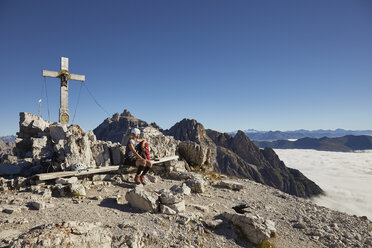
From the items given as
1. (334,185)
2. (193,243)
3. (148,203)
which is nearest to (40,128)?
(148,203)

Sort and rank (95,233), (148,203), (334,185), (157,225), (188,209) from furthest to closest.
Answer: (334,185) → (188,209) → (148,203) → (157,225) → (95,233)

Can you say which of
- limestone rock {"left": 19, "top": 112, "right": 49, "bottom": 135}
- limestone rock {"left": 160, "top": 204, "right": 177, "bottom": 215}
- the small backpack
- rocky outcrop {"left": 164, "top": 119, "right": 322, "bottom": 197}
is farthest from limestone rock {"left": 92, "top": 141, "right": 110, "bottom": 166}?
rocky outcrop {"left": 164, "top": 119, "right": 322, "bottom": 197}

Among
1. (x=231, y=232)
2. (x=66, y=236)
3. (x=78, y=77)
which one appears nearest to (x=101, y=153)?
(x=66, y=236)

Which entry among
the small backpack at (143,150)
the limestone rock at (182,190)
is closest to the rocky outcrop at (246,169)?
the small backpack at (143,150)

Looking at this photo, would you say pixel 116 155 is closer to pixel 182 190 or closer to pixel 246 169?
pixel 182 190

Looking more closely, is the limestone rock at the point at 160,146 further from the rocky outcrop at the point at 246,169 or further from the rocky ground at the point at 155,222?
the rocky outcrop at the point at 246,169

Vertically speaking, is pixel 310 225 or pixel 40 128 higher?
pixel 40 128

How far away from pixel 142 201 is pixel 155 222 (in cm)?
142

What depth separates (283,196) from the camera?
1387 centimetres

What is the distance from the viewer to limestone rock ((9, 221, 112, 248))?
4719 mm

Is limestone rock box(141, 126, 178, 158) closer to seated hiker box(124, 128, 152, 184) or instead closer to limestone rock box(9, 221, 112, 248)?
seated hiker box(124, 128, 152, 184)

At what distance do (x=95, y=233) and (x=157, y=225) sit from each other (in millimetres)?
2342

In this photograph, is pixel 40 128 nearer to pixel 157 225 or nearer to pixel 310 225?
pixel 157 225

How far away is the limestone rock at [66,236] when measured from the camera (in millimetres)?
4719
